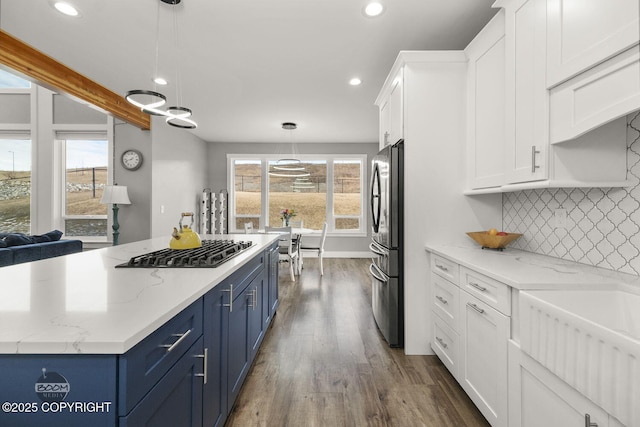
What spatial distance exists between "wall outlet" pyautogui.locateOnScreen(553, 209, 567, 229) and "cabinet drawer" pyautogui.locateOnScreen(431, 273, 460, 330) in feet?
2.42

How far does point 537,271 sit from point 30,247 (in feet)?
13.8

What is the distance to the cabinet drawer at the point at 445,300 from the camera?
2.07m

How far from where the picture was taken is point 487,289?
1651 millimetres

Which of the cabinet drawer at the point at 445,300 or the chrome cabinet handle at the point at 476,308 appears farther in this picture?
the cabinet drawer at the point at 445,300

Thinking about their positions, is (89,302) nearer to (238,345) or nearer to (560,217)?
(238,345)

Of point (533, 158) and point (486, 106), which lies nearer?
point (533, 158)

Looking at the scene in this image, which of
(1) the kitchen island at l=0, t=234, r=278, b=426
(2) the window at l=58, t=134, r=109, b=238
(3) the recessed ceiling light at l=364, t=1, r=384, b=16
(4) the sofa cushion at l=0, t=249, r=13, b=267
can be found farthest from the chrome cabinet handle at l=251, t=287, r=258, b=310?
(2) the window at l=58, t=134, r=109, b=238

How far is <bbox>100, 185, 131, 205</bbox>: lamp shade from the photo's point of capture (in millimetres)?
4682

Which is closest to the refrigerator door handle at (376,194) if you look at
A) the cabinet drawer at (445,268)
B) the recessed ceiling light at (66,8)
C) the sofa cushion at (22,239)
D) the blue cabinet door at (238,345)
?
the cabinet drawer at (445,268)

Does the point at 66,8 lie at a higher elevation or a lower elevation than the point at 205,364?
higher

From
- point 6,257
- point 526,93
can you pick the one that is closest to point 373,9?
point 526,93

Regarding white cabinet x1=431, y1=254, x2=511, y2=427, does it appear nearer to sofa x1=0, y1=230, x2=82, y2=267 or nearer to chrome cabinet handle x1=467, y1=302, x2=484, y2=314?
chrome cabinet handle x1=467, y1=302, x2=484, y2=314

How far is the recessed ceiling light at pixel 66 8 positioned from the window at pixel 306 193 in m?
4.89

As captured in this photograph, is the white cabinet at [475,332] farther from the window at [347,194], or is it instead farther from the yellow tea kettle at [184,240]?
the window at [347,194]
